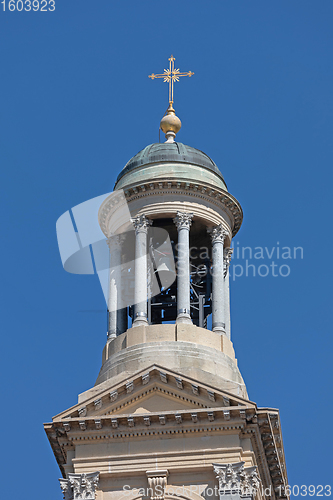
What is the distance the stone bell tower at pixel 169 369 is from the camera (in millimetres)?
45625

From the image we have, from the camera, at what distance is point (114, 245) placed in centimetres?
5397

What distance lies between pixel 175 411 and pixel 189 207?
9871 mm

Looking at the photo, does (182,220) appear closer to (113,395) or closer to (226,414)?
(113,395)

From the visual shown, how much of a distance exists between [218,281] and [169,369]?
6.48m

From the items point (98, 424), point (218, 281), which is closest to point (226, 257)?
point (218, 281)

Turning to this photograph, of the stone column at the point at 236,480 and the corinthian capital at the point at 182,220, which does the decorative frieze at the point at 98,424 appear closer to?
the stone column at the point at 236,480

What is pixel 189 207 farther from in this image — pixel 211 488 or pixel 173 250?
pixel 211 488

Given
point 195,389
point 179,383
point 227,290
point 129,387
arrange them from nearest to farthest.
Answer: point 195,389
point 179,383
point 129,387
point 227,290

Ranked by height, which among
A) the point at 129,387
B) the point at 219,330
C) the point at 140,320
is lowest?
the point at 129,387

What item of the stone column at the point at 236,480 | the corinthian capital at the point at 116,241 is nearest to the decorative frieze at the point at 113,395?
the stone column at the point at 236,480

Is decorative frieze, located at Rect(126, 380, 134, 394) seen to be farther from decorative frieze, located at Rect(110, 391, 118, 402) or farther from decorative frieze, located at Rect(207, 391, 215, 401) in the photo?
decorative frieze, located at Rect(207, 391, 215, 401)

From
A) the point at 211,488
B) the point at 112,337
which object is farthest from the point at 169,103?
the point at 211,488

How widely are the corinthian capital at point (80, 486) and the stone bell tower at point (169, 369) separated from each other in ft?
0.11

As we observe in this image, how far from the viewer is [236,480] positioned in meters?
44.8
